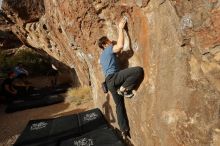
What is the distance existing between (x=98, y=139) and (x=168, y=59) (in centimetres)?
244

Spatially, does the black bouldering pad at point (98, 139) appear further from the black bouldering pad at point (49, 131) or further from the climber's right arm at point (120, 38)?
the climber's right arm at point (120, 38)

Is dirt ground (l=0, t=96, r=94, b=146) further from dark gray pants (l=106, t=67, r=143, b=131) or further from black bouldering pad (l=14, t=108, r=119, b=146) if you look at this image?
dark gray pants (l=106, t=67, r=143, b=131)

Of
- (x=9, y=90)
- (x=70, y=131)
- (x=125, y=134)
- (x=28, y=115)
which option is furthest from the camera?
(x=9, y=90)

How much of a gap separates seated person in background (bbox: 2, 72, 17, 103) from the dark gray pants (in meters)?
7.94

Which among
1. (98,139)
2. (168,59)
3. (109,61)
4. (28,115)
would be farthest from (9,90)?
(168,59)

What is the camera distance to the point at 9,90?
1264 cm

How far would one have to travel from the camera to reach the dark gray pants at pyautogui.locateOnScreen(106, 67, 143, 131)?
5043 mm

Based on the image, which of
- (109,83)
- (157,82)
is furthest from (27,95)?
(157,82)

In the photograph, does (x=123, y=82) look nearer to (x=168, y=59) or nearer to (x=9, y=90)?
(x=168, y=59)

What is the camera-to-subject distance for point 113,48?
210 inches

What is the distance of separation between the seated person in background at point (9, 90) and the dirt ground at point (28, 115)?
101 cm

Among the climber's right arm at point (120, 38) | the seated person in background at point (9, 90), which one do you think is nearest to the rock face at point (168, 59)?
the climber's right arm at point (120, 38)

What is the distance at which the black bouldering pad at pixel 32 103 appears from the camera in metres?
11.1

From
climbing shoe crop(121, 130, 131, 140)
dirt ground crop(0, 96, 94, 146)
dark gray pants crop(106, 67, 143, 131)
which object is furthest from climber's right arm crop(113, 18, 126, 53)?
dirt ground crop(0, 96, 94, 146)
